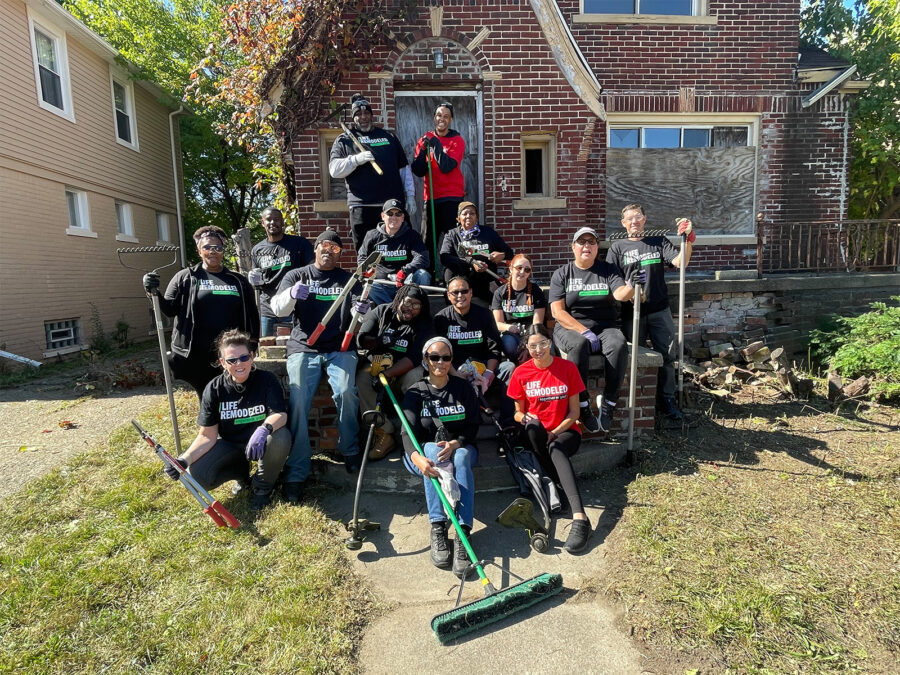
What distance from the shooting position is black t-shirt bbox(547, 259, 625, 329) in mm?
4543

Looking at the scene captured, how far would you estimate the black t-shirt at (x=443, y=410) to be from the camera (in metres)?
3.80

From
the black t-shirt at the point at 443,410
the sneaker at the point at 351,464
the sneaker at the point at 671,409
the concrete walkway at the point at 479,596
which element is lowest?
the concrete walkway at the point at 479,596

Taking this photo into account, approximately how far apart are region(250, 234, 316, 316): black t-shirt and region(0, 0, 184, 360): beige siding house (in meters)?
6.70

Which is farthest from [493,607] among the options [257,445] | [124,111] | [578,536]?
[124,111]

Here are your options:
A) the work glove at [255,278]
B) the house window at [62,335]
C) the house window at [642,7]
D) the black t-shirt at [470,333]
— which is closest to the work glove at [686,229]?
the black t-shirt at [470,333]

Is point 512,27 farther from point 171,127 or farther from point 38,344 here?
point 171,127

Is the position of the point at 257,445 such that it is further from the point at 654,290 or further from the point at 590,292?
the point at 654,290

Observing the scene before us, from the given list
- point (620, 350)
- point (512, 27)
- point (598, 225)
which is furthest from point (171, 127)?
point (620, 350)

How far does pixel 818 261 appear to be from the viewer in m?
8.05

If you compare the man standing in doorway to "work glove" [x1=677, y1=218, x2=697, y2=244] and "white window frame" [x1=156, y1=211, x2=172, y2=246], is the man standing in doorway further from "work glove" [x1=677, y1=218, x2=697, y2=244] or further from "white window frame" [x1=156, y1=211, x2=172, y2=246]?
"white window frame" [x1=156, y1=211, x2=172, y2=246]

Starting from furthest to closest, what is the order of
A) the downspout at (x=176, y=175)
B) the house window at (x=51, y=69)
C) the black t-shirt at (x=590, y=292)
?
the downspout at (x=176, y=175) < the house window at (x=51, y=69) < the black t-shirt at (x=590, y=292)

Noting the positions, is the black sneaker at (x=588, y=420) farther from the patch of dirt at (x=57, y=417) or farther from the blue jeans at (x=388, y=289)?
the patch of dirt at (x=57, y=417)

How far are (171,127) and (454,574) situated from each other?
15.7m

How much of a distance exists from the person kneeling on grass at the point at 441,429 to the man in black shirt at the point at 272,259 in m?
1.94
